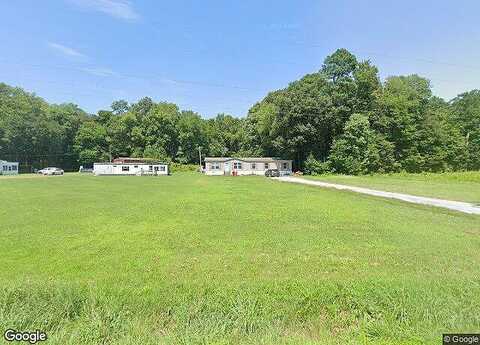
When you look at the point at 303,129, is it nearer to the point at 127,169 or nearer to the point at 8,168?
the point at 127,169

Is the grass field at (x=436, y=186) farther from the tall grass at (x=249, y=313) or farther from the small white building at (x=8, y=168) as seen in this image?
the small white building at (x=8, y=168)

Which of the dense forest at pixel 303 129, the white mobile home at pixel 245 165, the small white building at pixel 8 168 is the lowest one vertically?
the small white building at pixel 8 168

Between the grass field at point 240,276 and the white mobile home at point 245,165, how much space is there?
1893 inches

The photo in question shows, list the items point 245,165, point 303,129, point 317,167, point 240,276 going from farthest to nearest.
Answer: point 245,165
point 317,167
point 303,129
point 240,276

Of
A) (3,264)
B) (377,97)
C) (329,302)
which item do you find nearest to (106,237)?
(3,264)

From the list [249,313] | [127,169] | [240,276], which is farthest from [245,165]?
[249,313]

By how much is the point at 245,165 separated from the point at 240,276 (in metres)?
57.0

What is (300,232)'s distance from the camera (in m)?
11.0

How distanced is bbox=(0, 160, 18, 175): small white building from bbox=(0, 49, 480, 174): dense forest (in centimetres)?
668

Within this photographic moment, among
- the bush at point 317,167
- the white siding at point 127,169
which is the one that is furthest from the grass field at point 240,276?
the white siding at point 127,169

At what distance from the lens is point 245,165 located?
63594mm

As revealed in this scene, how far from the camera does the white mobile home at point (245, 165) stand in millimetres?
63281

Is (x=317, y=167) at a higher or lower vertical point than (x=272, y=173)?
higher

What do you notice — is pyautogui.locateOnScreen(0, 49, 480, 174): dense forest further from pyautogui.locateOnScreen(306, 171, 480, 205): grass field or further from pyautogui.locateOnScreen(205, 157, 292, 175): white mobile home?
pyautogui.locateOnScreen(306, 171, 480, 205): grass field
